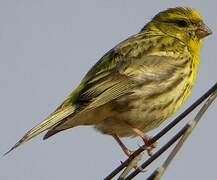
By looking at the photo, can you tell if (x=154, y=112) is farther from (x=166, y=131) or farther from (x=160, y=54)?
(x=166, y=131)

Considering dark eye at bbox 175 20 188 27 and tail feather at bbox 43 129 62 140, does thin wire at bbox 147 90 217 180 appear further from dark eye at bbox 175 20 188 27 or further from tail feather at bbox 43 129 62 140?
dark eye at bbox 175 20 188 27

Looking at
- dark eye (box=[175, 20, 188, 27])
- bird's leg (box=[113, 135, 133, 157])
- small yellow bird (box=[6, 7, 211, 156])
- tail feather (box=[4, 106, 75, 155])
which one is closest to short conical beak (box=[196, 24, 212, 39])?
dark eye (box=[175, 20, 188, 27])

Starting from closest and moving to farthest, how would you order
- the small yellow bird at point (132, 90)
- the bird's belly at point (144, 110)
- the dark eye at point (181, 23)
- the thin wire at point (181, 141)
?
the thin wire at point (181, 141), the small yellow bird at point (132, 90), the bird's belly at point (144, 110), the dark eye at point (181, 23)

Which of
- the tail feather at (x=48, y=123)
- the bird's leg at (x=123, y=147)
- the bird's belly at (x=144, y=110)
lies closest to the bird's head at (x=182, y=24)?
the bird's belly at (x=144, y=110)

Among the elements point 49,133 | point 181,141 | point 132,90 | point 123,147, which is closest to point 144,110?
point 132,90

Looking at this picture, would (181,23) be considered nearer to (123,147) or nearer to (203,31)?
(203,31)

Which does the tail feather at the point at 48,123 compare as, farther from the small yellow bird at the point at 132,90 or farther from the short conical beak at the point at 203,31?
the short conical beak at the point at 203,31

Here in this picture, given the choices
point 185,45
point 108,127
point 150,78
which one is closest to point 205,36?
point 185,45
